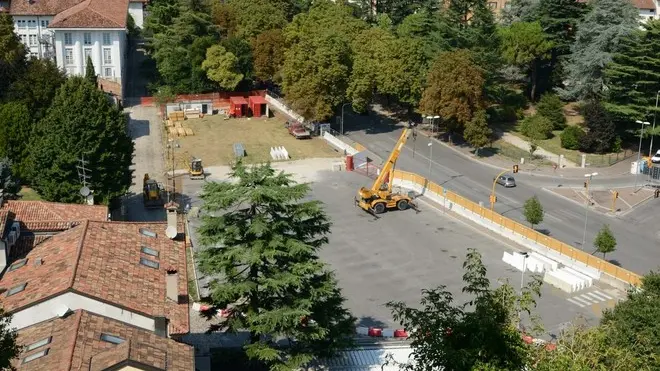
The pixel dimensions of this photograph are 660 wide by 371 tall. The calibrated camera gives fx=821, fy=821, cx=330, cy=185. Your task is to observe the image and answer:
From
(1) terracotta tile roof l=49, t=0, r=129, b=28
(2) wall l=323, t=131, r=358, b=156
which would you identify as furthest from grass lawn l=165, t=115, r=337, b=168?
(1) terracotta tile roof l=49, t=0, r=129, b=28

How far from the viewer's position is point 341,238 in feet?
167

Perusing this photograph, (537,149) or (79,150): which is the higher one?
(79,150)

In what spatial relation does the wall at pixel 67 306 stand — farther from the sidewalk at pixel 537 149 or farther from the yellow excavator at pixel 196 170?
the sidewalk at pixel 537 149

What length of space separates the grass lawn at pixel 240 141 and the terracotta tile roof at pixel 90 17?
13874 mm

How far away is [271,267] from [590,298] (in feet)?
67.9

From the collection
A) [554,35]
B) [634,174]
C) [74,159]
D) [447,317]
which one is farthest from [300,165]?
[447,317]

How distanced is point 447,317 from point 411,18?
2717 inches

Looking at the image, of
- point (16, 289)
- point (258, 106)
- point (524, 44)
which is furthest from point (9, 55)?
point (16, 289)

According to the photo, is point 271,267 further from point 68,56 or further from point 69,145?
point 68,56

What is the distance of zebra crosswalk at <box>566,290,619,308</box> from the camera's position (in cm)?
4269

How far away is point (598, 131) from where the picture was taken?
229 ft

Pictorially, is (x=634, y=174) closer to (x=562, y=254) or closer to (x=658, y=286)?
(x=562, y=254)

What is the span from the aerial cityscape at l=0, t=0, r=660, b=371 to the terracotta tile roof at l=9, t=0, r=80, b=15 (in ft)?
0.82

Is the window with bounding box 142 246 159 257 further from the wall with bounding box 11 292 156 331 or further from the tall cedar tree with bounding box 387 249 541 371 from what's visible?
the tall cedar tree with bounding box 387 249 541 371
